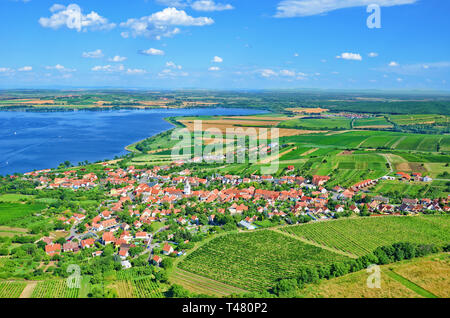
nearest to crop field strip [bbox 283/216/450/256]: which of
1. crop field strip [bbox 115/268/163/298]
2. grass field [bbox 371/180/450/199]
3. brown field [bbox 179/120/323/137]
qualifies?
grass field [bbox 371/180/450/199]

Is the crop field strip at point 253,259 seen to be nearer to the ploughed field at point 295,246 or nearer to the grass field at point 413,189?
the ploughed field at point 295,246

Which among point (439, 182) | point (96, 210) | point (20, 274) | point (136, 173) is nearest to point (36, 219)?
point (96, 210)

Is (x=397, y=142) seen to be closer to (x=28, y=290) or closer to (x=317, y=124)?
(x=317, y=124)

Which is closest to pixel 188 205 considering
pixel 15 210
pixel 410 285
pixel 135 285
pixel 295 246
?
pixel 295 246

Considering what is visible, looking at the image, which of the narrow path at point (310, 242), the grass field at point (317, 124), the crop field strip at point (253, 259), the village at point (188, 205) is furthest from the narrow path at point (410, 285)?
the grass field at point (317, 124)

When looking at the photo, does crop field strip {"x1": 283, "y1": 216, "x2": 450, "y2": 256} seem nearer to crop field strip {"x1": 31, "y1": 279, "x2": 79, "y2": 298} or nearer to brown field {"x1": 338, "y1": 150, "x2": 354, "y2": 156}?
crop field strip {"x1": 31, "y1": 279, "x2": 79, "y2": 298}

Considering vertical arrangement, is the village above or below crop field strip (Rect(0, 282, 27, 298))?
above

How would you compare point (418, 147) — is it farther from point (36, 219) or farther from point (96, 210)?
point (36, 219)
